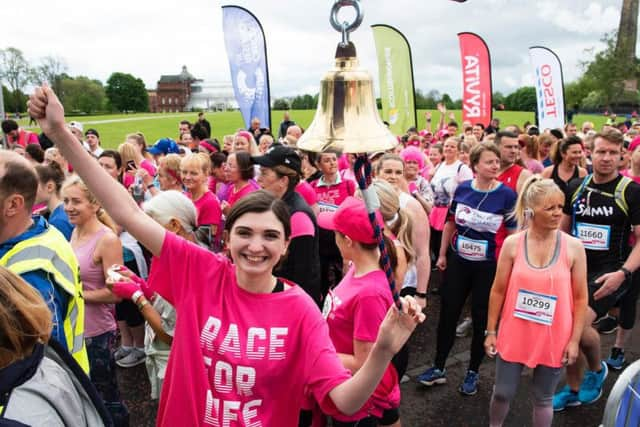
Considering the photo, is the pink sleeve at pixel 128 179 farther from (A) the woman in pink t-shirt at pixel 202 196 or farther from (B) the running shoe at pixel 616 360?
(B) the running shoe at pixel 616 360

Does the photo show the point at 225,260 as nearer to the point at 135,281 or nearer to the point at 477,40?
the point at 135,281

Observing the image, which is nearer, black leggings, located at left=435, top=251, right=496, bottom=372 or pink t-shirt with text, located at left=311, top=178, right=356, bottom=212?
black leggings, located at left=435, top=251, right=496, bottom=372

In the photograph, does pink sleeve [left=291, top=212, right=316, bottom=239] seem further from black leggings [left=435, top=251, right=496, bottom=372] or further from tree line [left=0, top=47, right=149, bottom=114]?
tree line [left=0, top=47, right=149, bottom=114]

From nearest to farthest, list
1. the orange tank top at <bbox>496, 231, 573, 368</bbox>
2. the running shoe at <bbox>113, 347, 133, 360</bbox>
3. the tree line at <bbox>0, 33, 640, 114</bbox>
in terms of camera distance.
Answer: the orange tank top at <bbox>496, 231, 573, 368</bbox>, the running shoe at <bbox>113, 347, 133, 360</bbox>, the tree line at <bbox>0, 33, 640, 114</bbox>

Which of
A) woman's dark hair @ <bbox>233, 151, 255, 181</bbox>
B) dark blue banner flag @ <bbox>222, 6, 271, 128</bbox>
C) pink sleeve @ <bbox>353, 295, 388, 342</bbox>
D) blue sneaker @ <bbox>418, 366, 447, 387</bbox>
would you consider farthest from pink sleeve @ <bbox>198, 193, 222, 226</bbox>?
dark blue banner flag @ <bbox>222, 6, 271, 128</bbox>

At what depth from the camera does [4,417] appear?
123 cm

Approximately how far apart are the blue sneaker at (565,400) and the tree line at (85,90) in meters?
32.3

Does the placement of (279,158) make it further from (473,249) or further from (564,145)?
(564,145)

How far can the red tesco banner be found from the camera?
13.7 metres

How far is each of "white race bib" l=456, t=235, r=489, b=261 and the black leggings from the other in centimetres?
4

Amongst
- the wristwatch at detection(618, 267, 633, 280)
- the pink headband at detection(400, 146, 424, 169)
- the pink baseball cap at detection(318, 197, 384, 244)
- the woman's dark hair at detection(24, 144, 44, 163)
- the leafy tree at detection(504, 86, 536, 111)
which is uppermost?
the leafy tree at detection(504, 86, 536, 111)

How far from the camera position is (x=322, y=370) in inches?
62.1

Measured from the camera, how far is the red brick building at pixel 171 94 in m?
112

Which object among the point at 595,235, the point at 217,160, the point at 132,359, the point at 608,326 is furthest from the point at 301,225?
the point at 608,326
